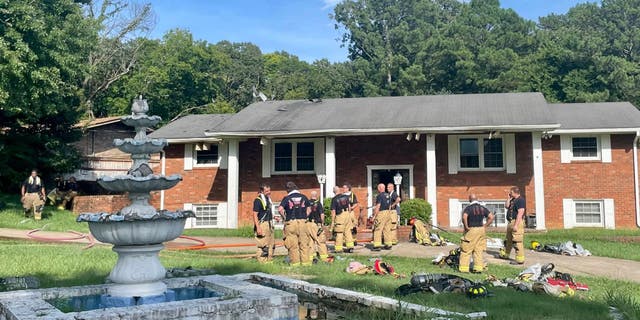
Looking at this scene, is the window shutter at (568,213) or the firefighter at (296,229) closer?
the firefighter at (296,229)

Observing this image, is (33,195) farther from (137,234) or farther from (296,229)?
(137,234)

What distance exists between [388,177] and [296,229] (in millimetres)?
10071

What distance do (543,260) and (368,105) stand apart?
1187 cm

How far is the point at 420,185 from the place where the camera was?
20.8 m

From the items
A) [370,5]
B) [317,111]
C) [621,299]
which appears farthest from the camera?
[370,5]

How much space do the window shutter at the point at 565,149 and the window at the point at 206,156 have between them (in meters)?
13.0

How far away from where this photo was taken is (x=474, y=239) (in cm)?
1074

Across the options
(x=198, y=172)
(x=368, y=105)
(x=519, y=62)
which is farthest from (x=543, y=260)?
(x=519, y=62)

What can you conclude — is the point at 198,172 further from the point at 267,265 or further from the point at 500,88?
the point at 500,88

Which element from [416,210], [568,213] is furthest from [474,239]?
[568,213]

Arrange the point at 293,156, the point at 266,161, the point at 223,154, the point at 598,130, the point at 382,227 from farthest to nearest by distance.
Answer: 1. the point at 223,154
2. the point at 293,156
3. the point at 266,161
4. the point at 598,130
5. the point at 382,227

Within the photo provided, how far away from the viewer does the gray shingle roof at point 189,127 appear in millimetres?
22859

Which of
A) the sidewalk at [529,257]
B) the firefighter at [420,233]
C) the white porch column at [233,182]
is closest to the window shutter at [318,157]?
the white porch column at [233,182]

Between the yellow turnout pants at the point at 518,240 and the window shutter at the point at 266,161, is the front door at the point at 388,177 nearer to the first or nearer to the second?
the window shutter at the point at 266,161
